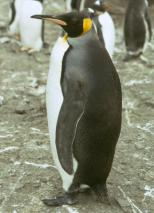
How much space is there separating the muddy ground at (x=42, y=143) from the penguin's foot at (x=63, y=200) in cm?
4

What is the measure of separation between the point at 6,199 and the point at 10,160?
1.93 feet

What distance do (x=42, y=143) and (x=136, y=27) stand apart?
11.2ft

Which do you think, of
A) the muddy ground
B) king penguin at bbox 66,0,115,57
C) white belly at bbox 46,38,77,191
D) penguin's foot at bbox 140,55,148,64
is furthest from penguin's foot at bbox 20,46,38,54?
white belly at bbox 46,38,77,191

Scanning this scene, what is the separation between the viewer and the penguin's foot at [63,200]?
3785mm

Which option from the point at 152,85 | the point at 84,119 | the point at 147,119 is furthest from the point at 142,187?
the point at 152,85

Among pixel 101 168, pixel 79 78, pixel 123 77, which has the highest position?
pixel 79 78

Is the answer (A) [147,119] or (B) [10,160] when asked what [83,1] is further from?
(B) [10,160]

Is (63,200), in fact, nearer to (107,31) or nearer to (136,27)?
(107,31)

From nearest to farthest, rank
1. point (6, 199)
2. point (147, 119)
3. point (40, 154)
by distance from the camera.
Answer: point (6, 199) → point (40, 154) → point (147, 119)

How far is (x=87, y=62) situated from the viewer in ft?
11.6

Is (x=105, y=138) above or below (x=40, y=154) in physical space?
above

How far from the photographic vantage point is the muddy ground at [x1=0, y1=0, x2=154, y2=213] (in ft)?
12.9

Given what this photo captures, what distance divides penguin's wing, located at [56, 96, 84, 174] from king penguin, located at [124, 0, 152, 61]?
13.8ft

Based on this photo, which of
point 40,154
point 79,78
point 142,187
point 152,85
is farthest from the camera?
point 152,85
